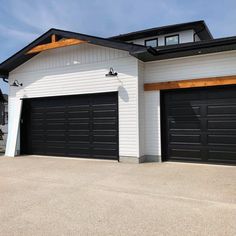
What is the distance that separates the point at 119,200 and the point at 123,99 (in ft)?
13.9

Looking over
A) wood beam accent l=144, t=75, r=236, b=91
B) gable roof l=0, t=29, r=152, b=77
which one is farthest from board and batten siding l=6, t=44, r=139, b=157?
wood beam accent l=144, t=75, r=236, b=91

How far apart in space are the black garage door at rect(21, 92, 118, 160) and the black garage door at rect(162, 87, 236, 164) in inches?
68.0

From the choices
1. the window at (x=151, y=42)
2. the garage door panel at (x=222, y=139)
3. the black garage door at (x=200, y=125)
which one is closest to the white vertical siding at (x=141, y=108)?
the black garage door at (x=200, y=125)

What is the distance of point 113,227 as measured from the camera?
3371 mm

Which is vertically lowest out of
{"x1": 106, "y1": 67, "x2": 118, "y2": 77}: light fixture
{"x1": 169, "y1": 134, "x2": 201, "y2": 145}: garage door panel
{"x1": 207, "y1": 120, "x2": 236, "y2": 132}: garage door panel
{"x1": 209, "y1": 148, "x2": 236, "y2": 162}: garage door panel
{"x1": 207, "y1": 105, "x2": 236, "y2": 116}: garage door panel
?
{"x1": 209, "y1": 148, "x2": 236, "y2": 162}: garage door panel

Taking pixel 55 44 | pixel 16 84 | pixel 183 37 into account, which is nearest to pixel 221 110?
pixel 55 44

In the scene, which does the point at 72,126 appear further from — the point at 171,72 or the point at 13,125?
the point at 171,72

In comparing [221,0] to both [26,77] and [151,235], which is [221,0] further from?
[151,235]

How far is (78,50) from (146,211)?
6594 mm

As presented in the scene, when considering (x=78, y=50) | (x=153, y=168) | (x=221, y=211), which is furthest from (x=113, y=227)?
(x=78, y=50)

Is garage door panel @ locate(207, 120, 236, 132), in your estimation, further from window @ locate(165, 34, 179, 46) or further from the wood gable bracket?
window @ locate(165, 34, 179, 46)

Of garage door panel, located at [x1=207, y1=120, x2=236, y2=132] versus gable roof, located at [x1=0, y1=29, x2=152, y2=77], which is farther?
gable roof, located at [x1=0, y1=29, x2=152, y2=77]

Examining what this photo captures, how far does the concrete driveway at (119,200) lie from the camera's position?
11.0 feet

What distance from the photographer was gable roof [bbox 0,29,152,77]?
755 cm
